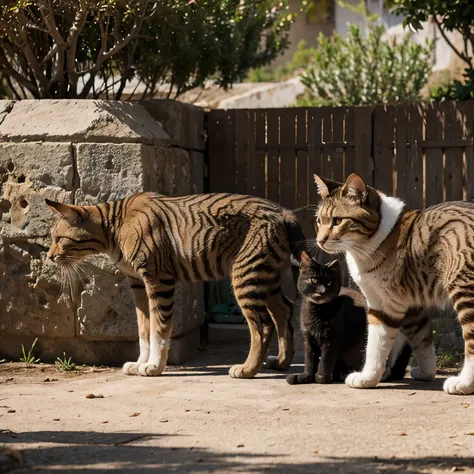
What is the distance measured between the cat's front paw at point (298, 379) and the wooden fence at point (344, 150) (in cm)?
226

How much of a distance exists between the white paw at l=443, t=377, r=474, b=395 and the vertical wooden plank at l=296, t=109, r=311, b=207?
2796 millimetres

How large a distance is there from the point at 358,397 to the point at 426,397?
0.46 meters

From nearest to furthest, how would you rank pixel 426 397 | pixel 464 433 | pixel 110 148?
pixel 464 433, pixel 426 397, pixel 110 148

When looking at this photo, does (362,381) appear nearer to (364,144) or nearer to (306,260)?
(306,260)

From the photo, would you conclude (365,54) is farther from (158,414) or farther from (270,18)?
(158,414)

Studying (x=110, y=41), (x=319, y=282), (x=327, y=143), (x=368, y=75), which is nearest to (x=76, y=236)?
(x=319, y=282)

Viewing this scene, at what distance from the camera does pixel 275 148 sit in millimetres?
8094

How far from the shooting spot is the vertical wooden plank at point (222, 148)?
8188mm

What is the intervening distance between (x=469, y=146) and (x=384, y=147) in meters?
0.76

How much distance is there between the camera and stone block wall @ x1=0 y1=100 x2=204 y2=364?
7.06 m

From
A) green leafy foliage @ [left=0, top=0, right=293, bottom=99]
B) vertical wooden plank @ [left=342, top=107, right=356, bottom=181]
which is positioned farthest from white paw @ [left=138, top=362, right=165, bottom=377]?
green leafy foliage @ [left=0, top=0, right=293, bottom=99]

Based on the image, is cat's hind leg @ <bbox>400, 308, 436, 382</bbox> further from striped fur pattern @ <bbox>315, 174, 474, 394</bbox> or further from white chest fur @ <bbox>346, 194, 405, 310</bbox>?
white chest fur @ <bbox>346, 194, 405, 310</bbox>

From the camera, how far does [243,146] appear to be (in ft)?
26.7

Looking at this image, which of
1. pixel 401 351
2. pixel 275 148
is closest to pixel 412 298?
pixel 401 351
